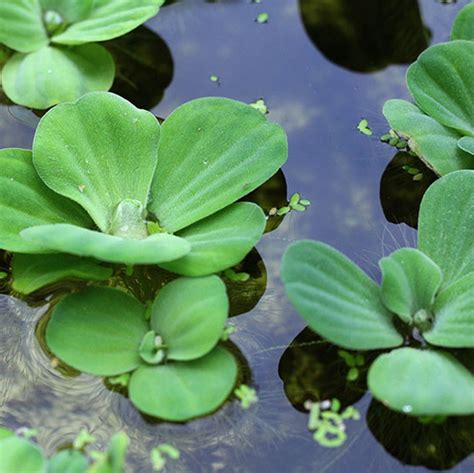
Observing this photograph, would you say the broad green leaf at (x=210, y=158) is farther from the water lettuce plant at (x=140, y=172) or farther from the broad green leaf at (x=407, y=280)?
the broad green leaf at (x=407, y=280)

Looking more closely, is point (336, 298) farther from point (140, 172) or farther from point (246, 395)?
point (140, 172)

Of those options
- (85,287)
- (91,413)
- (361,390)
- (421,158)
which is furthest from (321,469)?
(421,158)

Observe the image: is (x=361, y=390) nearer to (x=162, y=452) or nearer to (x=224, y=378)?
(x=224, y=378)

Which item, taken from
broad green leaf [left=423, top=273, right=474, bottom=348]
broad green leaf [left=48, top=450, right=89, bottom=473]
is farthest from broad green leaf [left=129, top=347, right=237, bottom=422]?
broad green leaf [left=423, top=273, right=474, bottom=348]

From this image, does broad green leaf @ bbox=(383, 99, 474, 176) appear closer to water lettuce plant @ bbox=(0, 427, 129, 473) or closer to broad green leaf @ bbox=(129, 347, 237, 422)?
broad green leaf @ bbox=(129, 347, 237, 422)

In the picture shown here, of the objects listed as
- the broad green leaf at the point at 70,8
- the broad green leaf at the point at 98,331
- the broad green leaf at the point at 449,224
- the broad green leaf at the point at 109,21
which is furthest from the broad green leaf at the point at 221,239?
the broad green leaf at the point at 70,8

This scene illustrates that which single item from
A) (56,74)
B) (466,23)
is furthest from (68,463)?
(466,23)
